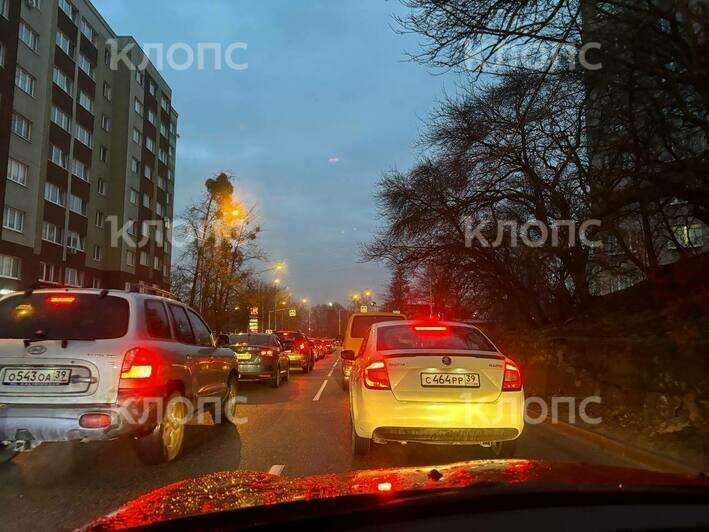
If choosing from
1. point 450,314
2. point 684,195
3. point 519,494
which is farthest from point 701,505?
point 450,314

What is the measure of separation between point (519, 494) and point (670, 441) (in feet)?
18.9

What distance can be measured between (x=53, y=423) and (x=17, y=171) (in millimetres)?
31670

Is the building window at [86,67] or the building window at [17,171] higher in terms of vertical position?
the building window at [86,67]

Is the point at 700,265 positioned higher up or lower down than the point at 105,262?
lower down

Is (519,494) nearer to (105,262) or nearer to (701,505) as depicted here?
(701,505)

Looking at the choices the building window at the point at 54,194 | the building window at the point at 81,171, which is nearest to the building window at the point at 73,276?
the building window at the point at 54,194

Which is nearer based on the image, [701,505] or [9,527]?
[701,505]

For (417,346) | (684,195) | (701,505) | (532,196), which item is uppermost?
(532,196)

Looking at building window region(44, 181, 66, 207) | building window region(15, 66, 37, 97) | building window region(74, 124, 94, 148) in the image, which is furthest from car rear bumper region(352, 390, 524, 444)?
building window region(74, 124, 94, 148)

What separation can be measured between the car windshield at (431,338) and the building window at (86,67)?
131 ft

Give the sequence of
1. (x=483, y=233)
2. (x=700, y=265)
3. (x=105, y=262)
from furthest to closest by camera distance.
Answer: (x=105, y=262) < (x=483, y=233) < (x=700, y=265)

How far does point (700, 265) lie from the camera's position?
13.8 meters

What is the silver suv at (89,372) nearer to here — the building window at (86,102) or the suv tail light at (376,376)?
the suv tail light at (376,376)

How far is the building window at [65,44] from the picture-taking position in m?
37.1
